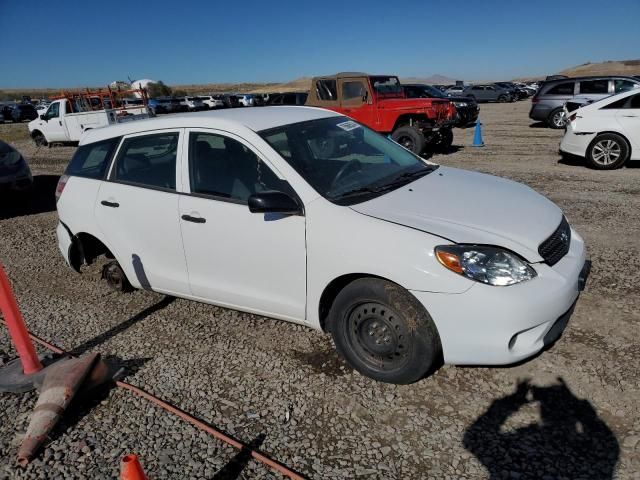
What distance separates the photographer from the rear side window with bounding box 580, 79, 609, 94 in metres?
15.3

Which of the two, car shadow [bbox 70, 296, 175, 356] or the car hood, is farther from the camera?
car shadow [bbox 70, 296, 175, 356]

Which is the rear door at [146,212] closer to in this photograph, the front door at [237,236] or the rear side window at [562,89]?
the front door at [237,236]

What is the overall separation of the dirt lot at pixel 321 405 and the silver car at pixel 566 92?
13556 mm

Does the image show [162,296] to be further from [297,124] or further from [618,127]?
[618,127]

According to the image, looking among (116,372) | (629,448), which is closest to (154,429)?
(116,372)

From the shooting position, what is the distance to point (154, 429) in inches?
105

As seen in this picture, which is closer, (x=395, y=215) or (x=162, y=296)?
(x=395, y=215)

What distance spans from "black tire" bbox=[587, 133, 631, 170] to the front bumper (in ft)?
24.5

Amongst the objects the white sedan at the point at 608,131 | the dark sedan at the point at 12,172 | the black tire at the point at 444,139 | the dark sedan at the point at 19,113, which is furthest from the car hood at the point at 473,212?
the dark sedan at the point at 19,113

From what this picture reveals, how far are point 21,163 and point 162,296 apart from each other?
5.51 metres

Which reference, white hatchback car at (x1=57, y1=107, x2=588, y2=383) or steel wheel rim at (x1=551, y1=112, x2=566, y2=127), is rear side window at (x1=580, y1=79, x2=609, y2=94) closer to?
steel wheel rim at (x1=551, y1=112, x2=566, y2=127)

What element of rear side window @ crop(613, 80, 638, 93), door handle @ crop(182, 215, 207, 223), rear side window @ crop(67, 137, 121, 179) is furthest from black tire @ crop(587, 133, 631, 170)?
rear side window @ crop(67, 137, 121, 179)

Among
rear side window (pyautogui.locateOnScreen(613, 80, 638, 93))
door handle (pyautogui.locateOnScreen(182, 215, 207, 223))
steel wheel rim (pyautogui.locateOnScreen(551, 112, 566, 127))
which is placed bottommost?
steel wheel rim (pyautogui.locateOnScreen(551, 112, 566, 127))

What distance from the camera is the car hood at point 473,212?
2.60m
